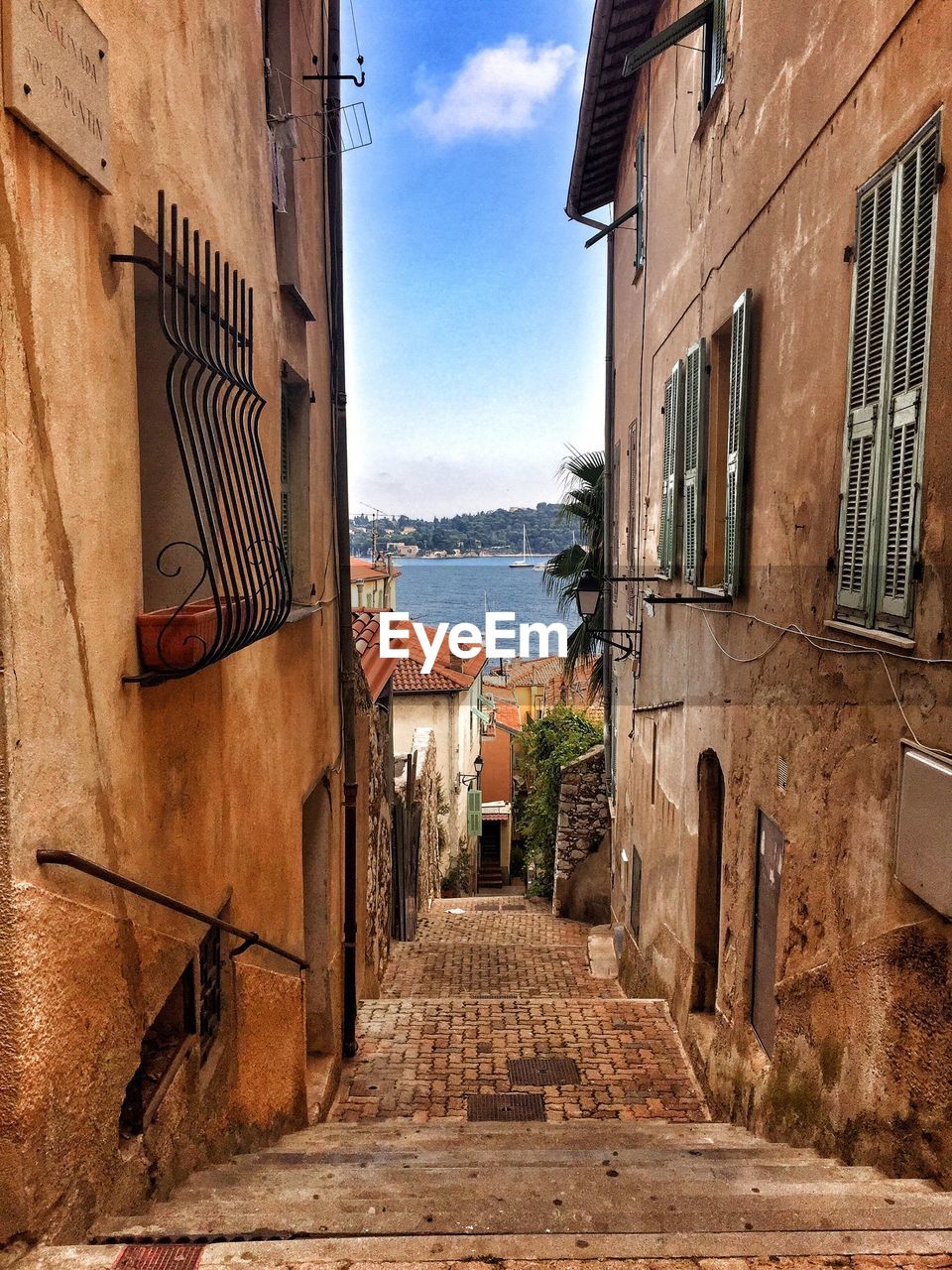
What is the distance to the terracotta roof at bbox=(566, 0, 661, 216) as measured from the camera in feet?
31.6

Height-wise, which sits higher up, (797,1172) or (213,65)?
(213,65)

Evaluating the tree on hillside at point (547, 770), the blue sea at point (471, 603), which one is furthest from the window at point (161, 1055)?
the blue sea at point (471, 603)

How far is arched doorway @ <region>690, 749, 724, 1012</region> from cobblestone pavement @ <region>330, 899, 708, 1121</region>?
2.16 feet

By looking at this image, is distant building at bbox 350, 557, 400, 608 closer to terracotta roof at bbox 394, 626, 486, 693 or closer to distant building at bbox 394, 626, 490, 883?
terracotta roof at bbox 394, 626, 486, 693

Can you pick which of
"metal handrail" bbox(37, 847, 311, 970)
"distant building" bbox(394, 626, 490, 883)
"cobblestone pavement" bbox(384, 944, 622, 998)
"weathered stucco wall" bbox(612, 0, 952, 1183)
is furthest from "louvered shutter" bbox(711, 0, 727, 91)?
"distant building" bbox(394, 626, 490, 883)

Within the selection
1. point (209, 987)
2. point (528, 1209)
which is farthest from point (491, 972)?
point (528, 1209)

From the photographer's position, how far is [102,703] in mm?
2832

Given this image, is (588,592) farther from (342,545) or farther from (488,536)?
(488,536)

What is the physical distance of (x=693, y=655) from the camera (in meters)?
7.60

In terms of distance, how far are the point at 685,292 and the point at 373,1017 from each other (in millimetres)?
7461

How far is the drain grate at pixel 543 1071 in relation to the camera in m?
7.14

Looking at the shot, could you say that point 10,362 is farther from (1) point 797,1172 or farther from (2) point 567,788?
(2) point 567,788

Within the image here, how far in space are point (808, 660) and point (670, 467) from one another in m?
3.82

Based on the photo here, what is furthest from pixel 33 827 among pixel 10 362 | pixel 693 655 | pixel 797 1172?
pixel 693 655
